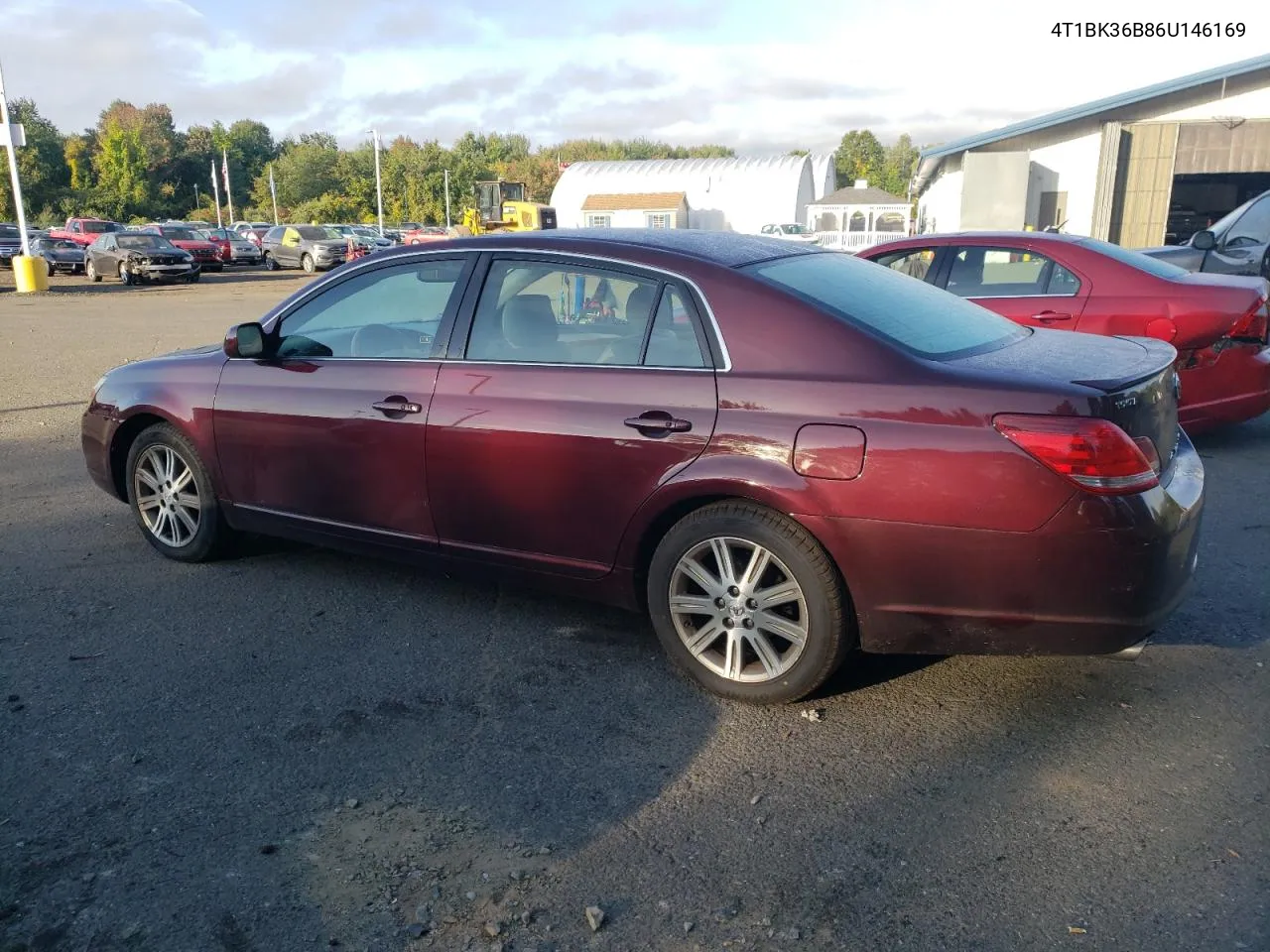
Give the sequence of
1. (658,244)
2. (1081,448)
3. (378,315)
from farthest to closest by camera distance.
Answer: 1. (378,315)
2. (658,244)
3. (1081,448)

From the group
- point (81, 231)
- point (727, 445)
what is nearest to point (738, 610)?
point (727, 445)

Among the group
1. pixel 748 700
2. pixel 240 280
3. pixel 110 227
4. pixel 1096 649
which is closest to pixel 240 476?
pixel 748 700

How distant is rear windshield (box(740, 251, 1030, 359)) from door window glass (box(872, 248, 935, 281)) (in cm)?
357

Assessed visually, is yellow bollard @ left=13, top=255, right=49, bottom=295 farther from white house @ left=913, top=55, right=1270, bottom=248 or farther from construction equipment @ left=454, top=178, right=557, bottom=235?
white house @ left=913, top=55, right=1270, bottom=248

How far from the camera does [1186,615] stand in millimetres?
4426

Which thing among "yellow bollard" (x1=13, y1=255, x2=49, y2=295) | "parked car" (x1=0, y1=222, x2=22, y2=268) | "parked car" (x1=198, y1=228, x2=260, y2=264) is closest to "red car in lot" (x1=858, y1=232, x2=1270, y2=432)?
"yellow bollard" (x1=13, y1=255, x2=49, y2=295)

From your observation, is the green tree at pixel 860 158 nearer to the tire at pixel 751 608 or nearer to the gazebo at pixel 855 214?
the gazebo at pixel 855 214

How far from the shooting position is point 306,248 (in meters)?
39.0

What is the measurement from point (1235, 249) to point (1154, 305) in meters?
6.09

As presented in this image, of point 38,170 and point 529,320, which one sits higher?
point 38,170

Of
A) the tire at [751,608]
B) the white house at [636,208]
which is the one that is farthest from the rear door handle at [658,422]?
the white house at [636,208]

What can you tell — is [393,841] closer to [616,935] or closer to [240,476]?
[616,935]

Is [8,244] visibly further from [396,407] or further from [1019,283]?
[396,407]

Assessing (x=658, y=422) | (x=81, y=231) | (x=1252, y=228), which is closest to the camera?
(x=658, y=422)
